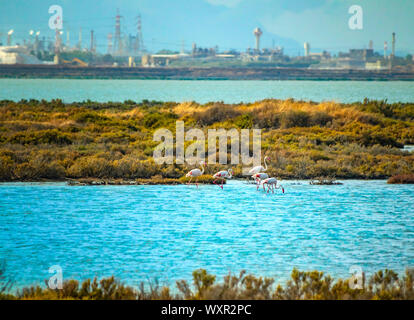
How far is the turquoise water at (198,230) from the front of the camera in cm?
1132

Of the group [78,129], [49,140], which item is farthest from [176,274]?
[78,129]

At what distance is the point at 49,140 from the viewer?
25.9 m

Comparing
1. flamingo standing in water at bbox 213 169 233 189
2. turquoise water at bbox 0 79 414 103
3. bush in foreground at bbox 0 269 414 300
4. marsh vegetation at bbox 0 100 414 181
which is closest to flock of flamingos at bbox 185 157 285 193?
flamingo standing in water at bbox 213 169 233 189

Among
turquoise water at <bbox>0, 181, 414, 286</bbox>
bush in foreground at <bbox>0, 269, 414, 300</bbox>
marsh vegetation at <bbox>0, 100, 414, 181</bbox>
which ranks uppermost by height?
marsh vegetation at <bbox>0, 100, 414, 181</bbox>

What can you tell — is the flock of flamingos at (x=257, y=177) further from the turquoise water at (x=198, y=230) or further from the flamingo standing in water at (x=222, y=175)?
the turquoise water at (x=198, y=230)

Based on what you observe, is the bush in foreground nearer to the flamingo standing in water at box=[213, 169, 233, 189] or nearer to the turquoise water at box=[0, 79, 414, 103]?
the flamingo standing in water at box=[213, 169, 233, 189]

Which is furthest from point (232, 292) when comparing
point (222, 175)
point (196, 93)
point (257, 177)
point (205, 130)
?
point (196, 93)

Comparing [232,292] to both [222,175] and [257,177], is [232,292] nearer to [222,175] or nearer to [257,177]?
[257,177]

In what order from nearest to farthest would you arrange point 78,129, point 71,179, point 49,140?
point 71,179, point 49,140, point 78,129

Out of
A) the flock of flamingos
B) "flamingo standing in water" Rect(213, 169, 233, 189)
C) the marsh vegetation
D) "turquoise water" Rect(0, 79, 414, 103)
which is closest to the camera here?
the flock of flamingos

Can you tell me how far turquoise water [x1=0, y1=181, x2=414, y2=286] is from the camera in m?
11.3

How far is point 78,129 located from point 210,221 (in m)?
16.2

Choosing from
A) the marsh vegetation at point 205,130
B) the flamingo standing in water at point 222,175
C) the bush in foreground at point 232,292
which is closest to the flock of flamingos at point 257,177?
the flamingo standing in water at point 222,175
